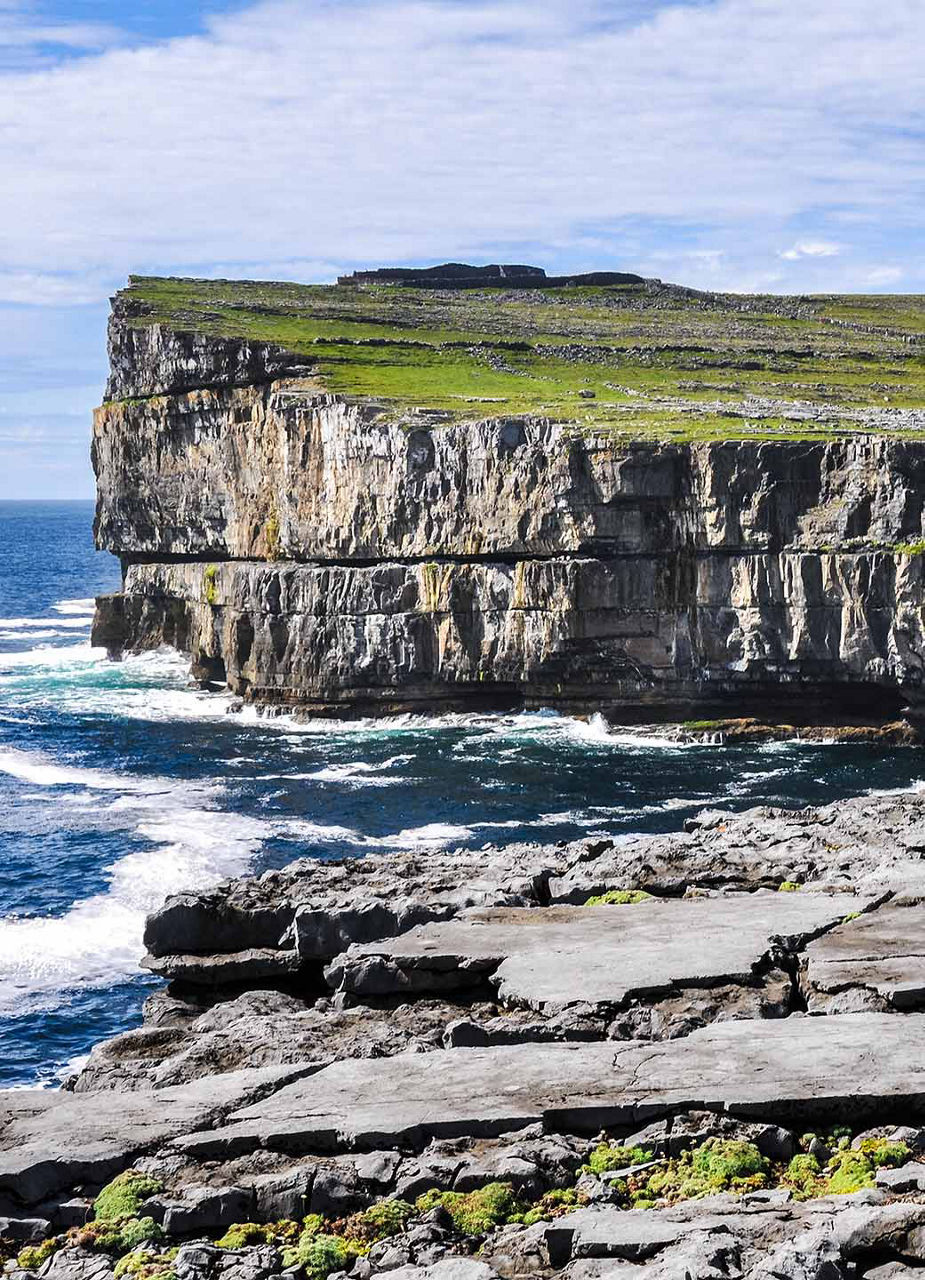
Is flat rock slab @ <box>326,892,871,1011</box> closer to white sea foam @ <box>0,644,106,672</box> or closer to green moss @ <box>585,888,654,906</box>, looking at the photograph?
green moss @ <box>585,888,654,906</box>

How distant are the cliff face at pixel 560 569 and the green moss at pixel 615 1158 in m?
61.5

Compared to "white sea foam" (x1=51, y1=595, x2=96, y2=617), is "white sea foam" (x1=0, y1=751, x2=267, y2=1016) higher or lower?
"white sea foam" (x1=51, y1=595, x2=96, y2=617)

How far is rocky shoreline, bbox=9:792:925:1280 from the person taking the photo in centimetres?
2281

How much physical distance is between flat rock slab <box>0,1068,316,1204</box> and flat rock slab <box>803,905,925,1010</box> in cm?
1155

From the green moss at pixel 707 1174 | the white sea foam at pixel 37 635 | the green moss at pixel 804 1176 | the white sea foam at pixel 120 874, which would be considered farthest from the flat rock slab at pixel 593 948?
the white sea foam at pixel 37 635

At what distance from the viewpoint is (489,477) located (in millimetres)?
94500

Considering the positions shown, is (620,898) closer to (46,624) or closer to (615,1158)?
(615,1158)

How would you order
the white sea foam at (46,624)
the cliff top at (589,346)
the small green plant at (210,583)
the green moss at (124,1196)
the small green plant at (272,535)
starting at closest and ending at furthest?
the green moss at (124,1196) → the cliff top at (589,346) → the small green plant at (272,535) → the small green plant at (210,583) → the white sea foam at (46,624)

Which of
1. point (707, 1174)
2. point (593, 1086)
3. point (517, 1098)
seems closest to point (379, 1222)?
point (517, 1098)

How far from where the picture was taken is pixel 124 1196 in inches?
1035

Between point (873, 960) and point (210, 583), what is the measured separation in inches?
3300

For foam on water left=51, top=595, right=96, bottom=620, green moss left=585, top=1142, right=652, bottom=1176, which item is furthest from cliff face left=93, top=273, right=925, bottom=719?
green moss left=585, top=1142, right=652, bottom=1176

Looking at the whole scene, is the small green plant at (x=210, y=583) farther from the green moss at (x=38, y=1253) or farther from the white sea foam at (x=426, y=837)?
the green moss at (x=38, y=1253)

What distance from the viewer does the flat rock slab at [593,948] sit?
32.8 metres
